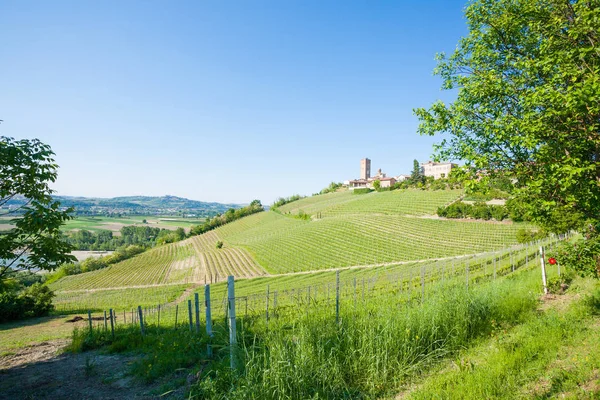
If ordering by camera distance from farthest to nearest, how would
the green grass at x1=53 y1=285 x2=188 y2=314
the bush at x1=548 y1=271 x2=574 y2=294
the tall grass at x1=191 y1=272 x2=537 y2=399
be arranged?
the green grass at x1=53 y1=285 x2=188 y2=314
the bush at x1=548 y1=271 x2=574 y2=294
the tall grass at x1=191 y1=272 x2=537 y2=399

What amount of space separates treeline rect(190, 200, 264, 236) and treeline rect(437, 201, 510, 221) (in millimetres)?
85910

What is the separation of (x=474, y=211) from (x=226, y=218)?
93.1 metres

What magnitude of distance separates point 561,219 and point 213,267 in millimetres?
54791

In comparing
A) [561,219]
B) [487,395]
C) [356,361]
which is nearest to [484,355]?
[487,395]

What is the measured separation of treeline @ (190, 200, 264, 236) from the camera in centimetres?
11891

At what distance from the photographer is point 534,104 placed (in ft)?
19.1

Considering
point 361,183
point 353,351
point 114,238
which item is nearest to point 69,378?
point 353,351

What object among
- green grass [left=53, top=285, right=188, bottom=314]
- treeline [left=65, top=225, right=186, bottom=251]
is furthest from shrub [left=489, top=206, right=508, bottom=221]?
treeline [left=65, top=225, right=186, bottom=251]

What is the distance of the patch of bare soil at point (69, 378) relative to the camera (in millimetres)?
5666

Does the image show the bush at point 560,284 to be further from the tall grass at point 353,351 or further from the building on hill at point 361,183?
the building on hill at point 361,183

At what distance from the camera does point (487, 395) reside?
372 cm

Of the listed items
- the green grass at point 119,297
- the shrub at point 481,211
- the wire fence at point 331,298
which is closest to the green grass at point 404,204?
the shrub at point 481,211

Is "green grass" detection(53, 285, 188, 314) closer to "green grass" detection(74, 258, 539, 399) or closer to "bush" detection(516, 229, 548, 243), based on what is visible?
"green grass" detection(74, 258, 539, 399)

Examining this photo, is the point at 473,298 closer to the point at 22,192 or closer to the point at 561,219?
the point at 22,192
